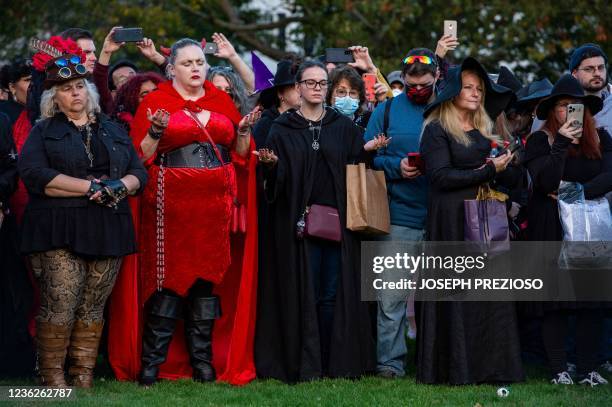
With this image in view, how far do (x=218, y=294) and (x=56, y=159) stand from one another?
1.81 metres

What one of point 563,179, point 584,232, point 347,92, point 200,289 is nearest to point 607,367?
point 584,232

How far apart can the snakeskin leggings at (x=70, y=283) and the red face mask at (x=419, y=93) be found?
A: 8.11ft

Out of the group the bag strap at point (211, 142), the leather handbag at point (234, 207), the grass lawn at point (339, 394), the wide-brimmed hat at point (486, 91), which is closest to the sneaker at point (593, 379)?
the grass lawn at point (339, 394)

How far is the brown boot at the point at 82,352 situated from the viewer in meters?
8.18

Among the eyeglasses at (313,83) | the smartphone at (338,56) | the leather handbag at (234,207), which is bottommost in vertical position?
the leather handbag at (234,207)

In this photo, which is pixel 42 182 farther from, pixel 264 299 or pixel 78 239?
pixel 264 299

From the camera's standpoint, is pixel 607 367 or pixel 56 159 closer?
pixel 56 159

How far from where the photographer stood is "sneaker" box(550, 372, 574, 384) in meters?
8.45

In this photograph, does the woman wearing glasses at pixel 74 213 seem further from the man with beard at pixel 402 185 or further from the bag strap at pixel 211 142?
the man with beard at pixel 402 185

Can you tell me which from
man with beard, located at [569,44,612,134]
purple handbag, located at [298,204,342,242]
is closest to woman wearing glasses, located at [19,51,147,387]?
purple handbag, located at [298,204,342,242]

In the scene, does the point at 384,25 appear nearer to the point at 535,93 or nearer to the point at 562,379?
the point at 535,93

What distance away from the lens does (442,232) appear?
27.5 ft

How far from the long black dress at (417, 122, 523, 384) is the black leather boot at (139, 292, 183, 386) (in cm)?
175

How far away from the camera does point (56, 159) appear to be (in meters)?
7.97
